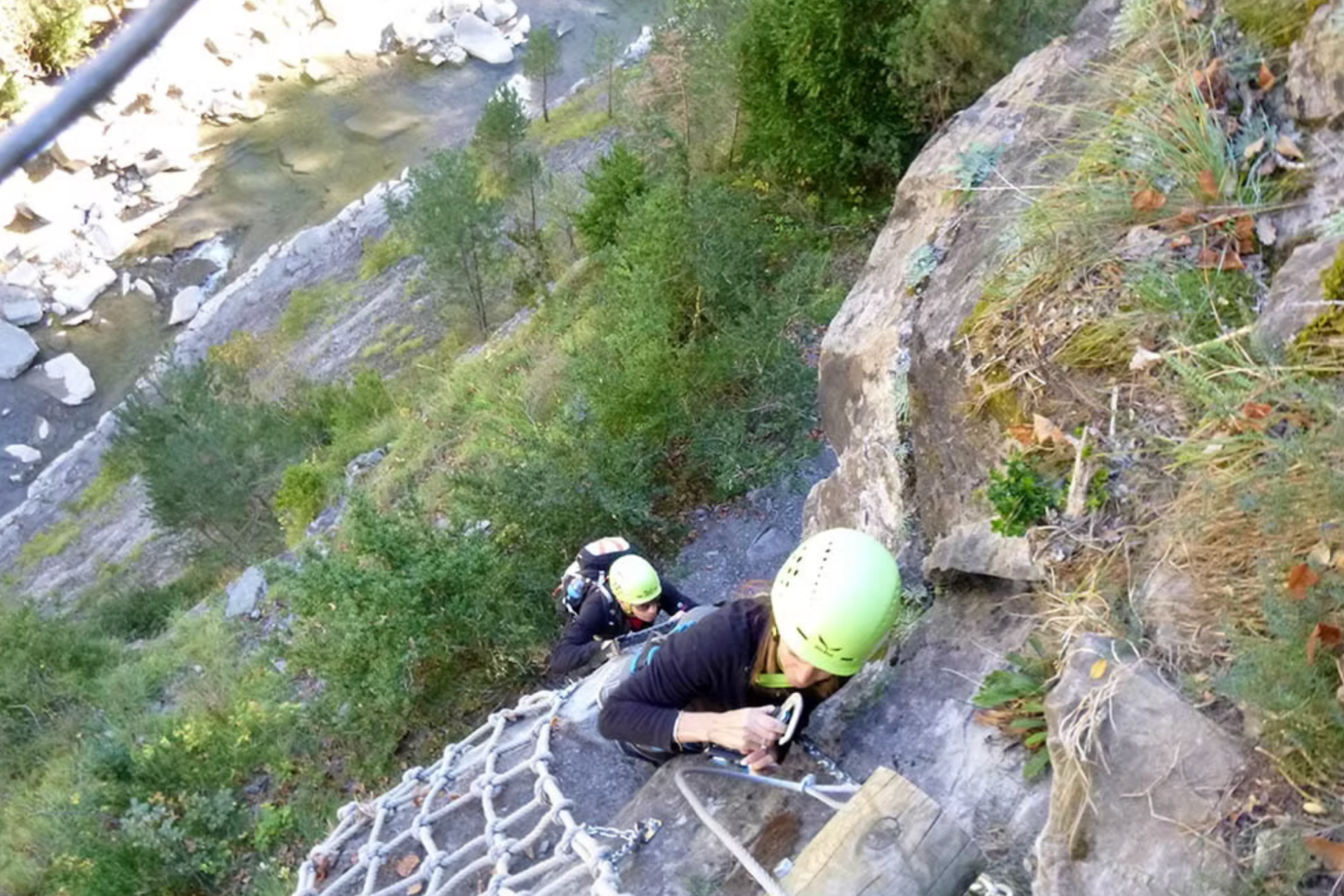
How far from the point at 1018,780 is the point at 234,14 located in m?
30.9

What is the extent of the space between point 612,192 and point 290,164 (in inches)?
650

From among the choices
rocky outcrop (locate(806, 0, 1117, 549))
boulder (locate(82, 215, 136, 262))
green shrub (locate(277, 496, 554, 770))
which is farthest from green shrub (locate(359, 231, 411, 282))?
rocky outcrop (locate(806, 0, 1117, 549))

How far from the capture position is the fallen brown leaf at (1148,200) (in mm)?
3086

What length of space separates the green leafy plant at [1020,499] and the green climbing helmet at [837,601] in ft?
1.26

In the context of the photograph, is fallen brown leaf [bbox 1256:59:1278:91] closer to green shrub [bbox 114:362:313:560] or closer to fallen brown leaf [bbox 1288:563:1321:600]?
fallen brown leaf [bbox 1288:563:1321:600]

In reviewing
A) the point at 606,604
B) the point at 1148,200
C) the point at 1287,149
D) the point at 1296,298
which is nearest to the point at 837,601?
the point at 1296,298

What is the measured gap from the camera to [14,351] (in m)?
20.8

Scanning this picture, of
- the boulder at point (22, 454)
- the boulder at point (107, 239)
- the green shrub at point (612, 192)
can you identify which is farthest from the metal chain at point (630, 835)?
the boulder at point (107, 239)

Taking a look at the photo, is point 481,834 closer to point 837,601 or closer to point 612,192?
point 837,601

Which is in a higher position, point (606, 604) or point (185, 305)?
point (606, 604)

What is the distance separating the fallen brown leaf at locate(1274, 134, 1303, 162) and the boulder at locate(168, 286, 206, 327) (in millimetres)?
23189

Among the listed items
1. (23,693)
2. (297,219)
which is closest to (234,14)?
(297,219)

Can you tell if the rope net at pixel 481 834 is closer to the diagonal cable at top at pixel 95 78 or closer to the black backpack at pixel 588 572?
the black backpack at pixel 588 572

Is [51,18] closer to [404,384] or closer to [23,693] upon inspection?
[404,384]
